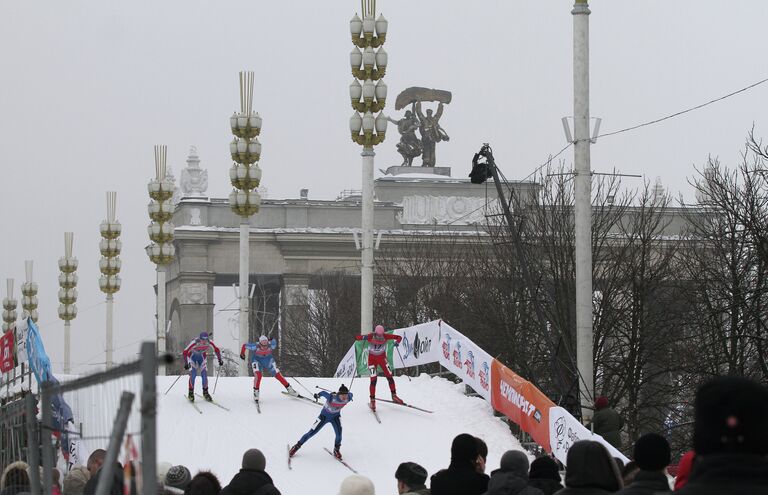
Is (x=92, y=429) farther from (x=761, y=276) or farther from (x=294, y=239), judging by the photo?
(x=294, y=239)

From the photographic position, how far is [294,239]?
78.7 metres

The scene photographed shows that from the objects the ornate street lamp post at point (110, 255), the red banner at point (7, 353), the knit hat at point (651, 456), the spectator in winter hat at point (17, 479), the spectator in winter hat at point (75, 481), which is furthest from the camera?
the ornate street lamp post at point (110, 255)

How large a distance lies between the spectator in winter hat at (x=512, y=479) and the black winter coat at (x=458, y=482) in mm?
90

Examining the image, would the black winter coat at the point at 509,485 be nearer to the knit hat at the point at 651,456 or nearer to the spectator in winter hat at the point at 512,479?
the spectator in winter hat at the point at 512,479

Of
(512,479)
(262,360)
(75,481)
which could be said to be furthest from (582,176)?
(75,481)

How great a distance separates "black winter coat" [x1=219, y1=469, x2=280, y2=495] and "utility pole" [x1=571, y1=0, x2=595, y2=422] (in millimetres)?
14702

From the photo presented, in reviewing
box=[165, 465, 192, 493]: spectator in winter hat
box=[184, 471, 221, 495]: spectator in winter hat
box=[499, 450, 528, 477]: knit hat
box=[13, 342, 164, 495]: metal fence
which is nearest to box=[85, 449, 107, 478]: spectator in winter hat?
box=[184, 471, 221, 495]: spectator in winter hat

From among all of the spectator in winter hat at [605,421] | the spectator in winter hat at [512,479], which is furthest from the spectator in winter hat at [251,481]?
the spectator in winter hat at [605,421]

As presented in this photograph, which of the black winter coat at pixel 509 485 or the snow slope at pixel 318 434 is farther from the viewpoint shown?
the snow slope at pixel 318 434

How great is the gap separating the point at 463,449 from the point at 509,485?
0.37m

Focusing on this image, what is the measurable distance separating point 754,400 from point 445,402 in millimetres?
25738

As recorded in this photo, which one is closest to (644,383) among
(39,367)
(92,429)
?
(39,367)

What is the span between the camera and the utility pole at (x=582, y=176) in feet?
77.3

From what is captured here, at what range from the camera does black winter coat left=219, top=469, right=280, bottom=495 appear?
9.07m
